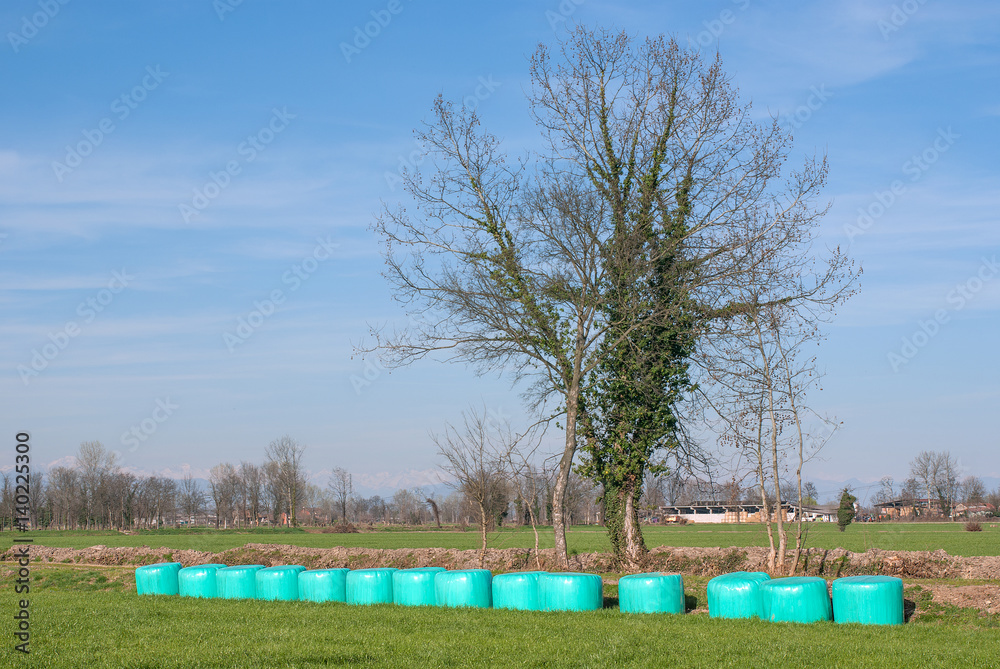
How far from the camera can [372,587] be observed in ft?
52.0

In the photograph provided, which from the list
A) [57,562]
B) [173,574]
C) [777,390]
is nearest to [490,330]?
[777,390]

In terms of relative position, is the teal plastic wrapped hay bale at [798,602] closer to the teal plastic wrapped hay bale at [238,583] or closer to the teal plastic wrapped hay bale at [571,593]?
the teal plastic wrapped hay bale at [571,593]

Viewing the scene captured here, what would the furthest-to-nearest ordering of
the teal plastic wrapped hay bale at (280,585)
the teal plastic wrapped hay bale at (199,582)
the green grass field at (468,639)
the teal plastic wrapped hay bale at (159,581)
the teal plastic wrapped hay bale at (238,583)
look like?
the teal plastic wrapped hay bale at (159,581) → the teal plastic wrapped hay bale at (199,582) → the teal plastic wrapped hay bale at (238,583) → the teal plastic wrapped hay bale at (280,585) → the green grass field at (468,639)

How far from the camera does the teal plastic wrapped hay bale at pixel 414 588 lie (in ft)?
50.4

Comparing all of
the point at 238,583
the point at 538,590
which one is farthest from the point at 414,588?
the point at 238,583

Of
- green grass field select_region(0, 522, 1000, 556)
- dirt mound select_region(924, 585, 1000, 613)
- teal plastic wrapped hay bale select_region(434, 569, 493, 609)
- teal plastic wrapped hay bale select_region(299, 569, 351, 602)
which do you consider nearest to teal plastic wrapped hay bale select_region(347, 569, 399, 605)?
teal plastic wrapped hay bale select_region(299, 569, 351, 602)

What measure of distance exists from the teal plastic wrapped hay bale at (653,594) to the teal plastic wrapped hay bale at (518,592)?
1563mm

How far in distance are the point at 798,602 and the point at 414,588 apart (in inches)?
272

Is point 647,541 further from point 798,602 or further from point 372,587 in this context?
point 798,602

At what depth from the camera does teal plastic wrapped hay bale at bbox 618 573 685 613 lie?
13.9m

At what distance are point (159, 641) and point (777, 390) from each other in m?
13.3

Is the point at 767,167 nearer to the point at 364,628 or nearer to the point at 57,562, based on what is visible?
the point at 364,628

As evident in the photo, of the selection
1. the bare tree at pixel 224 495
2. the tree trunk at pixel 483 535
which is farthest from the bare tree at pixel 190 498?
the tree trunk at pixel 483 535

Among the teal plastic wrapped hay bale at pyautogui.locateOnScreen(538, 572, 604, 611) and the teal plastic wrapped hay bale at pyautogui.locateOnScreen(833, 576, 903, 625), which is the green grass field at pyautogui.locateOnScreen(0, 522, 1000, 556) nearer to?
the teal plastic wrapped hay bale at pyautogui.locateOnScreen(833, 576, 903, 625)
